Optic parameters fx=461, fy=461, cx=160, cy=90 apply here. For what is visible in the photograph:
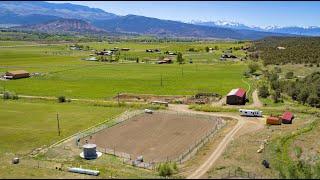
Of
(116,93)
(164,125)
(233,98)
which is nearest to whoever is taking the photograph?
(164,125)

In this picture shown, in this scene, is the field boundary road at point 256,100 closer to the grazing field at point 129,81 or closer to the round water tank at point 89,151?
the grazing field at point 129,81

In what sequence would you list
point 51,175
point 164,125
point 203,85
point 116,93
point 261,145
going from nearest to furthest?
point 51,175 → point 261,145 → point 164,125 → point 116,93 → point 203,85

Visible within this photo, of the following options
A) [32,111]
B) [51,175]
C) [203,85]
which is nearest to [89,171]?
[51,175]

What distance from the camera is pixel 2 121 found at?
2813 inches

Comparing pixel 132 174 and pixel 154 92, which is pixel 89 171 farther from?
pixel 154 92

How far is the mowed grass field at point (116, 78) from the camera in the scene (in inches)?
4134

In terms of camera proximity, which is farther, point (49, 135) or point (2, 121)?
point (2, 121)

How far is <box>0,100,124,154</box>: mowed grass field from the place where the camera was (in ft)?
196

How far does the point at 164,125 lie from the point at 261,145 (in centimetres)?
1774

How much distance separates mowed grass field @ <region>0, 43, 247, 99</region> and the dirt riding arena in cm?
2670

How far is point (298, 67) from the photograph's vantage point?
141750 millimetres

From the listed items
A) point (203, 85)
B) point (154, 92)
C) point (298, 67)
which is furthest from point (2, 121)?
point (298, 67)

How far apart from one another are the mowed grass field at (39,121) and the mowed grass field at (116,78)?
560 inches

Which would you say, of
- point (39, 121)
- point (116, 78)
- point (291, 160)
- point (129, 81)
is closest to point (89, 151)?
point (39, 121)
